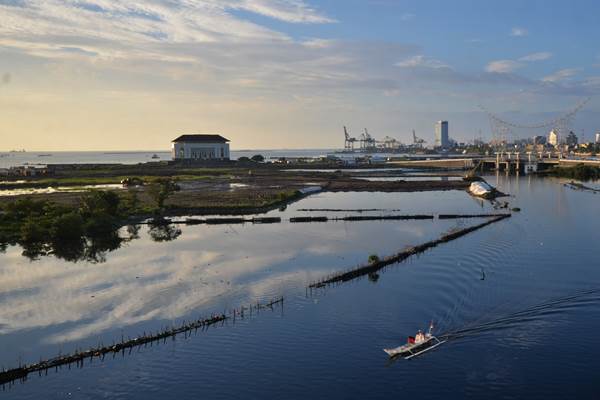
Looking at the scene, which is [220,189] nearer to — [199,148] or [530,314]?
[530,314]

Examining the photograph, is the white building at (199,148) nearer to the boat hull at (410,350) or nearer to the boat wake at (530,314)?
the boat wake at (530,314)

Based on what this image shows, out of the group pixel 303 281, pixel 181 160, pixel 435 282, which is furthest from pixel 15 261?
pixel 181 160

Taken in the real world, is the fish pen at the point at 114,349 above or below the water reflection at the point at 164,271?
below

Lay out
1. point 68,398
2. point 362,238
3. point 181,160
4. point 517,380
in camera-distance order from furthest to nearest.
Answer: point 181,160 → point 362,238 → point 517,380 → point 68,398

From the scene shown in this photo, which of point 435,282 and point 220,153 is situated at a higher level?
point 220,153

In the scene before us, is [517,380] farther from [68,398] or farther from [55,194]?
[55,194]

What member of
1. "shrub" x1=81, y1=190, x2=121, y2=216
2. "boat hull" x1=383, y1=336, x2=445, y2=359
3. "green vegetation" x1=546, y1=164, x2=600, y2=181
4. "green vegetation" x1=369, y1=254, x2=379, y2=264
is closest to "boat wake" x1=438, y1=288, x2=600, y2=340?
"boat hull" x1=383, y1=336, x2=445, y2=359

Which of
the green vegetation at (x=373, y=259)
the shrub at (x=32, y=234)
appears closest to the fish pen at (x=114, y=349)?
the green vegetation at (x=373, y=259)

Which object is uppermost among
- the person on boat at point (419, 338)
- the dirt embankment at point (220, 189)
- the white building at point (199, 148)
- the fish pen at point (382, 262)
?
the white building at point (199, 148)
